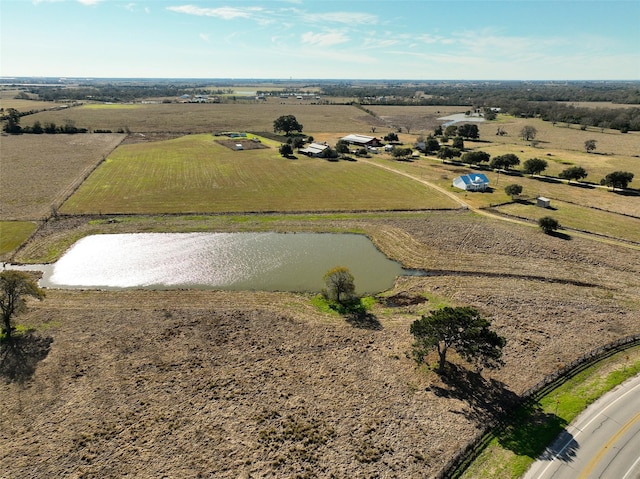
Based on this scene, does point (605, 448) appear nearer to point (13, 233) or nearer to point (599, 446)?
point (599, 446)

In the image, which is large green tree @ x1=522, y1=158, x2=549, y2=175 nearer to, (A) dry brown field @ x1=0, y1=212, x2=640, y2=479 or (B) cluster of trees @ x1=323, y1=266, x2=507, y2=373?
(A) dry brown field @ x1=0, y1=212, x2=640, y2=479

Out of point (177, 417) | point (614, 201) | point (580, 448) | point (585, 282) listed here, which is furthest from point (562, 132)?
point (177, 417)

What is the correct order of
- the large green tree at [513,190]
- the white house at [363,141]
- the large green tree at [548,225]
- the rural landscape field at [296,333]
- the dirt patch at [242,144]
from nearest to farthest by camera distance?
the rural landscape field at [296,333] < the large green tree at [548,225] < the large green tree at [513,190] < the dirt patch at [242,144] < the white house at [363,141]

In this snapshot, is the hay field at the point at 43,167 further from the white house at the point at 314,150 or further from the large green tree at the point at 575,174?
the large green tree at the point at 575,174

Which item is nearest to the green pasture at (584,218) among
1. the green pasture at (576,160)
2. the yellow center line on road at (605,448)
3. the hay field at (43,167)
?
the green pasture at (576,160)

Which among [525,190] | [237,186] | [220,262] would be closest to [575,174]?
[525,190]

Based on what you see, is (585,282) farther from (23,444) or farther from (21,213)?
(21,213)
